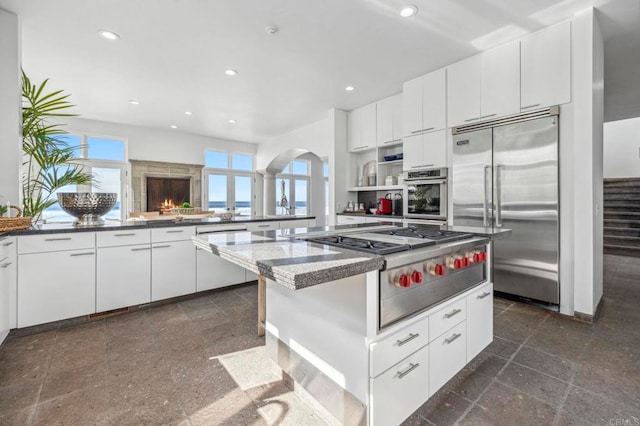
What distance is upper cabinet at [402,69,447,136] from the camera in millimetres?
3648

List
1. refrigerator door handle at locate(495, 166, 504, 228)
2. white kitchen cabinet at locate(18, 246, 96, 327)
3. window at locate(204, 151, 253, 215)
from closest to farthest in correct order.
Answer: white kitchen cabinet at locate(18, 246, 96, 327), refrigerator door handle at locate(495, 166, 504, 228), window at locate(204, 151, 253, 215)

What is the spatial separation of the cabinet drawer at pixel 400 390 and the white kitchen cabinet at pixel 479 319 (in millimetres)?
490

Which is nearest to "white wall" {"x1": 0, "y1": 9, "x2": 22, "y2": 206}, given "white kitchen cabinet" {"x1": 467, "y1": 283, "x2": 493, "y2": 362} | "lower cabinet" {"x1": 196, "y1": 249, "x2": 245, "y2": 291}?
"lower cabinet" {"x1": 196, "y1": 249, "x2": 245, "y2": 291}

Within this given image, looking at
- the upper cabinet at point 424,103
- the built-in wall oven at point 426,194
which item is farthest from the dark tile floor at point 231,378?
the upper cabinet at point 424,103

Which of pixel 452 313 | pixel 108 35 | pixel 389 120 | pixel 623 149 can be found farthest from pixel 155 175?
pixel 623 149

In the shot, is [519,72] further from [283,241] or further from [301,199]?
[301,199]

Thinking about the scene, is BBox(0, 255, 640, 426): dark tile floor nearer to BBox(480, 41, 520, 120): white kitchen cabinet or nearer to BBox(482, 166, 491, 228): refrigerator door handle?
BBox(482, 166, 491, 228): refrigerator door handle

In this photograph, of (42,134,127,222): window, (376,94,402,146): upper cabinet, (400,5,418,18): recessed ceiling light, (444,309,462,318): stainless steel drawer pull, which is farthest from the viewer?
(42,134,127,222): window

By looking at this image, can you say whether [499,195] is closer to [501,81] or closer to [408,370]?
[501,81]

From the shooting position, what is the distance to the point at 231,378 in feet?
6.01

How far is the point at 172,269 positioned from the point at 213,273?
0.46 metres

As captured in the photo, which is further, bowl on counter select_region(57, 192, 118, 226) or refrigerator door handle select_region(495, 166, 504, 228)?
refrigerator door handle select_region(495, 166, 504, 228)

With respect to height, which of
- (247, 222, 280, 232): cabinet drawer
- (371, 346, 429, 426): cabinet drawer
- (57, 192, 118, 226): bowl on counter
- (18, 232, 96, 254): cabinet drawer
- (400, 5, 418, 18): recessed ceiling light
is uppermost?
(400, 5, 418, 18): recessed ceiling light

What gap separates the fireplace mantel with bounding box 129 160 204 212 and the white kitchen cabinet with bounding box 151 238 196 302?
439 centimetres
